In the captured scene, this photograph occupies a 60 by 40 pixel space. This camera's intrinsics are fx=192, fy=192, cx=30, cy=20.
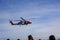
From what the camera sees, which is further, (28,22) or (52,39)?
(28,22)

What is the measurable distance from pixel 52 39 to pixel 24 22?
7934 centimetres

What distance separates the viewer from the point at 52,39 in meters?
8.61

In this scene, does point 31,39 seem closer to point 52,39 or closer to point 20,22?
point 52,39

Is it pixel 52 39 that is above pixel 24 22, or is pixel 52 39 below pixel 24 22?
below

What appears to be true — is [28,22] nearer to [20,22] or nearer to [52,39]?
[20,22]

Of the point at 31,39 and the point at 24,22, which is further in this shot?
the point at 24,22

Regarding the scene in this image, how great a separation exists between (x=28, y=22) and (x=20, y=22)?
204 inches

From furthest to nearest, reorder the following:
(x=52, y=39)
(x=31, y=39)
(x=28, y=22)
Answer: (x=28, y=22) → (x=31, y=39) → (x=52, y=39)

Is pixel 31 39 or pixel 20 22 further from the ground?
pixel 20 22

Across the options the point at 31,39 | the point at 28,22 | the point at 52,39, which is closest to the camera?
the point at 52,39

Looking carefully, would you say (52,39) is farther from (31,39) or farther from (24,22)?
(24,22)

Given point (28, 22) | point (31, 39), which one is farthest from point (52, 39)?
point (28, 22)

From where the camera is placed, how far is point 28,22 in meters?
84.9

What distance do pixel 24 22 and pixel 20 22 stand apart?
196cm
